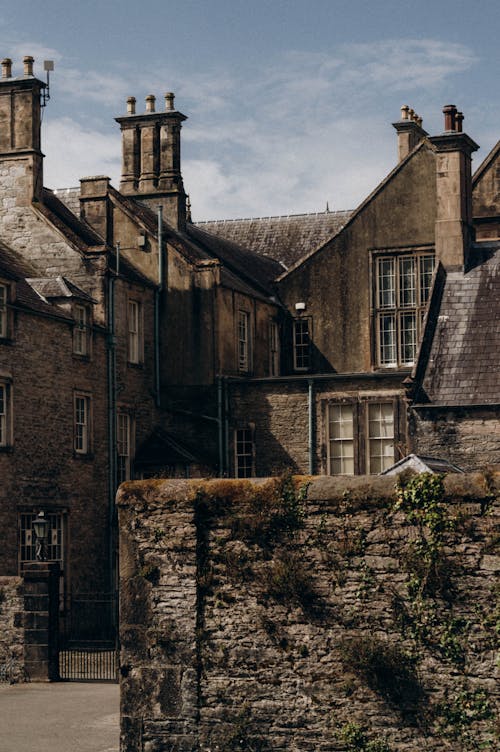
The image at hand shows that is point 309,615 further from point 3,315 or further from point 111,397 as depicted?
point 111,397

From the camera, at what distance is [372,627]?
15.2 meters

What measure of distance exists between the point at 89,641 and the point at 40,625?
4.77 meters

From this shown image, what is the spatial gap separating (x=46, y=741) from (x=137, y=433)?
1872 cm

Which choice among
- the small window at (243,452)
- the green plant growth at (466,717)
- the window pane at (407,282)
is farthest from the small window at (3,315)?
the green plant growth at (466,717)

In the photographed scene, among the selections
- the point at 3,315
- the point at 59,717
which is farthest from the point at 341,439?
the point at 59,717

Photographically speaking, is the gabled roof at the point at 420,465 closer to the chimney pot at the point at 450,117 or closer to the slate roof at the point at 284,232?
the chimney pot at the point at 450,117

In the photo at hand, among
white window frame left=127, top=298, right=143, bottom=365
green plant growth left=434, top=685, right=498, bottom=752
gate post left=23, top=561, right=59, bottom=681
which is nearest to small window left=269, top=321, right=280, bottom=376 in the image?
white window frame left=127, top=298, right=143, bottom=365

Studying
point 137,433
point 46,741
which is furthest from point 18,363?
point 46,741

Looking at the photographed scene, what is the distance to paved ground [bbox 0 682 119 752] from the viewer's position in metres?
18.7

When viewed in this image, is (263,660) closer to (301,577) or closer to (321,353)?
(301,577)

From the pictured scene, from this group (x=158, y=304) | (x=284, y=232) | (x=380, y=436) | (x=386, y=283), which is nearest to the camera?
(x=380, y=436)

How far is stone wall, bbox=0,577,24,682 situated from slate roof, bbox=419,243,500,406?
913 cm

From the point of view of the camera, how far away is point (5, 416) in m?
32.2

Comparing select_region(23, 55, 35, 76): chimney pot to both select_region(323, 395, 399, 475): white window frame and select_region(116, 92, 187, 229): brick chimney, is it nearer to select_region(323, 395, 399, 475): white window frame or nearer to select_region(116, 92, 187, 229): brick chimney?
select_region(116, 92, 187, 229): brick chimney
